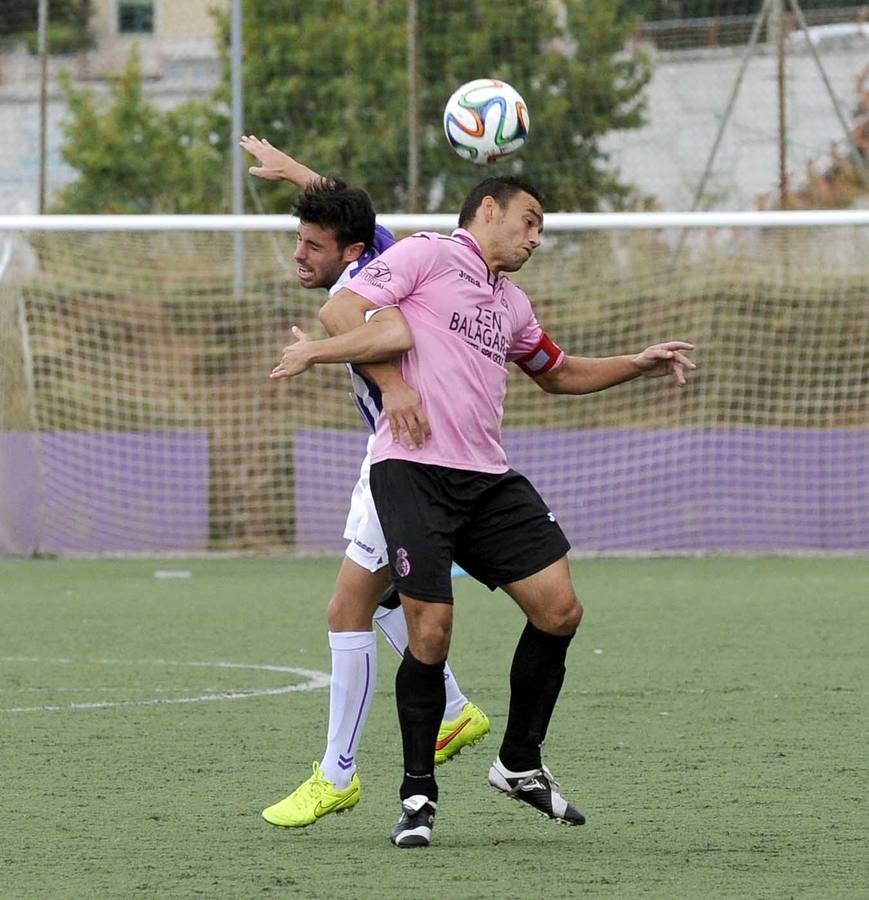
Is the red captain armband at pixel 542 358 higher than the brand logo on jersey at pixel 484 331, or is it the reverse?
the brand logo on jersey at pixel 484 331

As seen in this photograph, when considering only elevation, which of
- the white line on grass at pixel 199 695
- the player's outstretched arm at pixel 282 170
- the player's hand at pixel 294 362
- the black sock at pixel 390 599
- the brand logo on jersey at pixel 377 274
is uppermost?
the player's outstretched arm at pixel 282 170

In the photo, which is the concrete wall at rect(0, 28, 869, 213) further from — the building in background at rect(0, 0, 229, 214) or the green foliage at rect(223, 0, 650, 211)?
the green foliage at rect(223, 0, 650, 211)

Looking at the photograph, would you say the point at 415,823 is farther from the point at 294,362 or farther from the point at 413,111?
the point at 413,111

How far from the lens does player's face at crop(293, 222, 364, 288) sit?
5.86 metres

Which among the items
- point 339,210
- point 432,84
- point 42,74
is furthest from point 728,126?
point 339,210

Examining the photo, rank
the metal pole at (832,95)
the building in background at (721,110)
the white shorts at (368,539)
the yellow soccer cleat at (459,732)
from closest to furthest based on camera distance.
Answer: the white shorts at (368,539) < the yellow soccer cleat at (459,732) < the metal pole at (832,95) < the building in background at (721,110)

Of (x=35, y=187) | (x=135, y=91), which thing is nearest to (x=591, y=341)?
(x=35, y=187)

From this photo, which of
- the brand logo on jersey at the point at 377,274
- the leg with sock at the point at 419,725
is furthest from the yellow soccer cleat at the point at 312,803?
the brand logo on jersey at the point at 377,274

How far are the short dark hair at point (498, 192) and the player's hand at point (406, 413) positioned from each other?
621 mm

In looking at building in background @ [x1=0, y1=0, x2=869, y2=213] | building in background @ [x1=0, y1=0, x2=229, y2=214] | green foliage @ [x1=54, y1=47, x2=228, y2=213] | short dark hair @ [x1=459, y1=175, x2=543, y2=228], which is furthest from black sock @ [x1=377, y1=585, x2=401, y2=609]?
building in background @ [x1=0, y1=0, x2=229, y2=214]

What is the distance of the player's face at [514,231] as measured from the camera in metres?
5.57

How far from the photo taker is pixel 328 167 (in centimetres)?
1848

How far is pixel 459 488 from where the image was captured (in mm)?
5449

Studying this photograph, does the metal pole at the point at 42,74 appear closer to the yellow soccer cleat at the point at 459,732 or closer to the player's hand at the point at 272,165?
the player's hand at the point at 272,165
